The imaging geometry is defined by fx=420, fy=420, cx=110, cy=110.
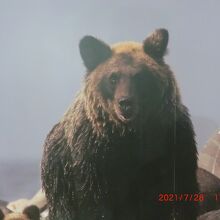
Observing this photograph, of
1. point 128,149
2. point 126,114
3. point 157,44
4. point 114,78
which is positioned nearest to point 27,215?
point 128,149

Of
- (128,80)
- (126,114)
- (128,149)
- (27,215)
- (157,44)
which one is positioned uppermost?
(157,44)

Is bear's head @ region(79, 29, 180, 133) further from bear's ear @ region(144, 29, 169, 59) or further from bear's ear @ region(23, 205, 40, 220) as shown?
bear's ear @ region(23, 205, 40, 220)

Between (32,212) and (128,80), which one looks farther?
(32,212)

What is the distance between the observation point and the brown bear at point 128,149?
279 centimetres

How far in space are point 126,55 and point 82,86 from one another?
0.37m

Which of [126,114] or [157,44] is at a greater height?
[157,44]

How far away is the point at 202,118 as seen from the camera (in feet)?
9.73

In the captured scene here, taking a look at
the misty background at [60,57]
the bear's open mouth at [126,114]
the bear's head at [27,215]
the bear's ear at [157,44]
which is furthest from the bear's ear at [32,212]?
the bear's ear at [157,44]

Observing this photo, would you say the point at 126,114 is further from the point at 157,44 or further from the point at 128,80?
the point at 157,44

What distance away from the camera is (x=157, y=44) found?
9.24ft

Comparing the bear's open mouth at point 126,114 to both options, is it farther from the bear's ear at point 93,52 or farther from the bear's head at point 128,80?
the bear's ear at point 93,52

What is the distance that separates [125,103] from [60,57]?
648 mm

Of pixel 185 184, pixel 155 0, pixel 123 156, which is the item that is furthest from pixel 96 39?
pixel 185 184

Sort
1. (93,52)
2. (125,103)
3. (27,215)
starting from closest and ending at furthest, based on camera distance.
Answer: (125,103) < (93,52) < (27,215)
